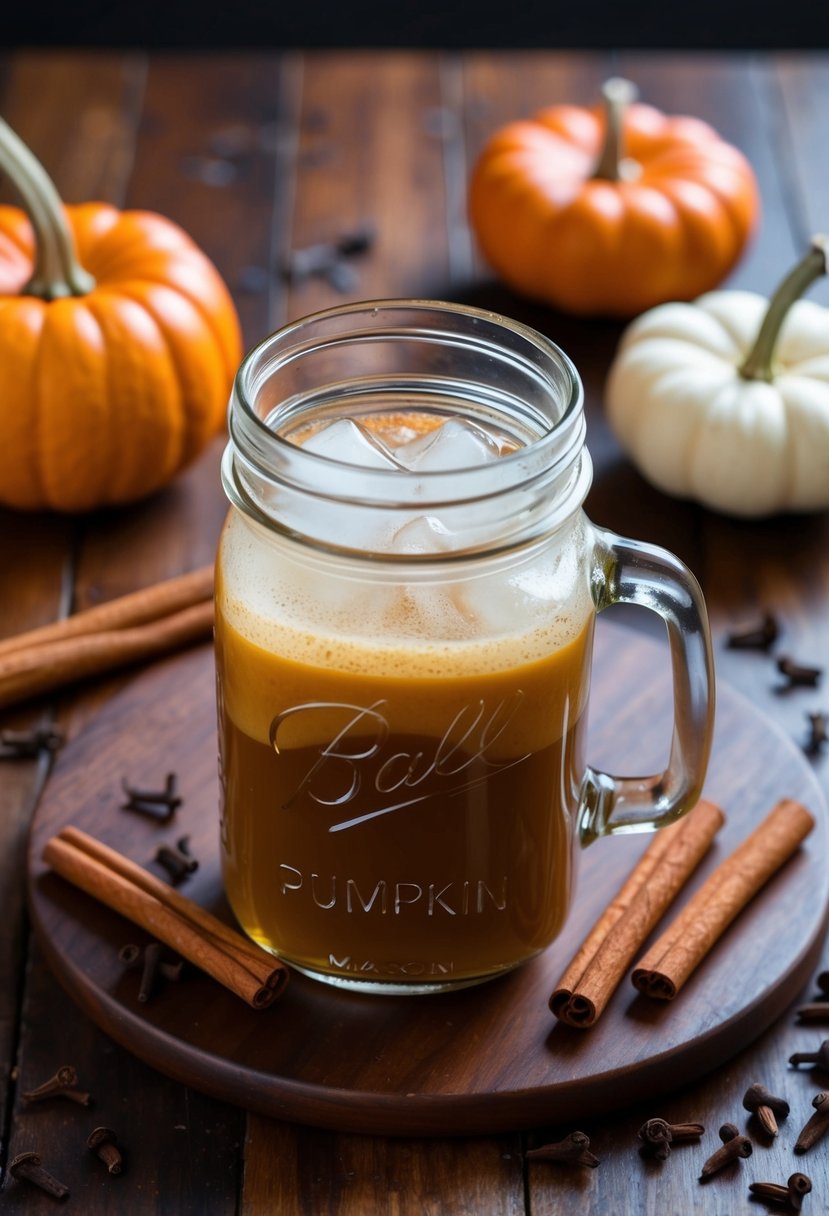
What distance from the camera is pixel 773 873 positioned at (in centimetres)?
131

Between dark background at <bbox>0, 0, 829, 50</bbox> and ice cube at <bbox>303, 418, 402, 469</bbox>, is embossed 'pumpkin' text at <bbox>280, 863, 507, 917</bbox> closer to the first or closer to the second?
ice cube at <bbox>303, 418, 402, 469</bbox>

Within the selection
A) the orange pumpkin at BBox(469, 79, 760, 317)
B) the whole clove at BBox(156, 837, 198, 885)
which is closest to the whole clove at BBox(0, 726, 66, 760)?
the whole clove at BBox(156, 837, 198, 885)

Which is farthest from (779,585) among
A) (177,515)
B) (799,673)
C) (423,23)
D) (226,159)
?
(423,23)

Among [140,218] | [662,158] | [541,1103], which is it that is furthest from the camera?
[662,158]

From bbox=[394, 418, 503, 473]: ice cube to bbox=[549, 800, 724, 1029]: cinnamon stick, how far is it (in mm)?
358

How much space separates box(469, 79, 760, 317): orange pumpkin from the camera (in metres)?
2.17

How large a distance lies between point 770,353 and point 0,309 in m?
0.92

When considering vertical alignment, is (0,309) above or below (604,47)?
above

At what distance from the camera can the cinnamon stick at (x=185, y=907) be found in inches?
46.6

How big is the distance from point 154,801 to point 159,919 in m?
0.16

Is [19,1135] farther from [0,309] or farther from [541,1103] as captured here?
[0,309]

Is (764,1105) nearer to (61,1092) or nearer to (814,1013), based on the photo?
(814,1013)

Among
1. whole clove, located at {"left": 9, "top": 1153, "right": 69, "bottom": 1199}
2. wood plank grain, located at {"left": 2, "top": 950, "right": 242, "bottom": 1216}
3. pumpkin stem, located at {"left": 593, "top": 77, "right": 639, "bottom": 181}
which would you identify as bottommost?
wood plank grain, located at {"left": 2, "top": 950, "right": 242, "bottom": 1216}

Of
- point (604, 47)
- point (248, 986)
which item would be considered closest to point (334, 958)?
point (248, 986)
